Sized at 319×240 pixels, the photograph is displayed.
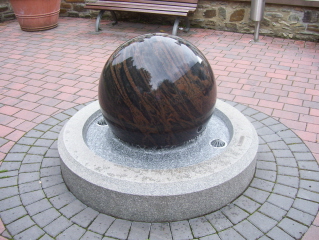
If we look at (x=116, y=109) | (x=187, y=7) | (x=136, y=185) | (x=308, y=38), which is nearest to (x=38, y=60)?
(x=187, y=7)

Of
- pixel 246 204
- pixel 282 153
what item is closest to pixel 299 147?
pixel 282 153

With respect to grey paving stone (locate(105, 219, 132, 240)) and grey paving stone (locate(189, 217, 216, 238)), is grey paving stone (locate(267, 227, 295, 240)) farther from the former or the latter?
grey paving stone (locate(105, 219, 132, 240))

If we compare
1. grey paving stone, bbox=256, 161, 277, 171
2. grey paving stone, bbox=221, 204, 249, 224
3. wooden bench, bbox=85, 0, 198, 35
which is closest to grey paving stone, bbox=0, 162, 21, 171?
grey paving stone, bbox=221, 204, 249, 224

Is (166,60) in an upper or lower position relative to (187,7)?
upper

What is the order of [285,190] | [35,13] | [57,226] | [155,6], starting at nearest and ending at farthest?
[57,226], [285,190], [155,6], [35,13]

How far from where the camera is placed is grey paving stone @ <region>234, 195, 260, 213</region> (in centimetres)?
277

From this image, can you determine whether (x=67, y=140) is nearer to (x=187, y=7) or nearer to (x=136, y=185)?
(x=136, y=185)

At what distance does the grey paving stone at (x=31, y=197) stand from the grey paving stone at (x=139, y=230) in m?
0.94

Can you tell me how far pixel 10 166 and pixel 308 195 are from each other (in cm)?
300

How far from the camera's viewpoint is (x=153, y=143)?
294 cm

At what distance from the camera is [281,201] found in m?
2.84

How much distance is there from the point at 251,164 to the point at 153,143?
928 mm

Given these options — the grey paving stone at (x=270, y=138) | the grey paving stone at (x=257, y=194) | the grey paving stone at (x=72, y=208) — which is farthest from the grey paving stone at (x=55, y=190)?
the grey paving stone at (x=270, y=138)

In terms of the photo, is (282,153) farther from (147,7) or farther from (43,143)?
(147,7)
